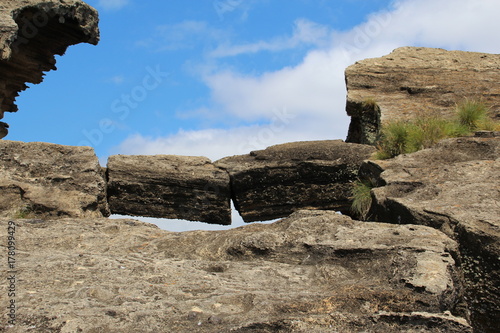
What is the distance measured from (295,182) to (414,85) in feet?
9.29

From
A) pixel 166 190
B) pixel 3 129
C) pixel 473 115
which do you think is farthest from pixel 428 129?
pixel 3 129

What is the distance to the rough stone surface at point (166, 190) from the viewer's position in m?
8.16

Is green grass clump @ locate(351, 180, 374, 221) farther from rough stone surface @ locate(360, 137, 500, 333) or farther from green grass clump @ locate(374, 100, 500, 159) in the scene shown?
green grass clump @ locate(374, 100, 500, 159)

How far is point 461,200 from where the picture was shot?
5648mm

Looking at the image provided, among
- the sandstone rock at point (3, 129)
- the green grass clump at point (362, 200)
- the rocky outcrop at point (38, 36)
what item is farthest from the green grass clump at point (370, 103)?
the sandstone rock at point (3, 129)

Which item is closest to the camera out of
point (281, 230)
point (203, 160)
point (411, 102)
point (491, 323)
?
point (491, 323)

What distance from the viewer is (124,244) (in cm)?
530

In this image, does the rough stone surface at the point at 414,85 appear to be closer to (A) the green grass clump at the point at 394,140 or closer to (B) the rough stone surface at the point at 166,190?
(A) the green grass clump at the point at 394,140

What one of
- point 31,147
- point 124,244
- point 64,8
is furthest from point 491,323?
point 64,8

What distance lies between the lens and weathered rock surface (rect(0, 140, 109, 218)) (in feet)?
22.4

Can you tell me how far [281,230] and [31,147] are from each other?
158 inches

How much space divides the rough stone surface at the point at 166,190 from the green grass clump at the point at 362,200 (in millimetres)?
1922

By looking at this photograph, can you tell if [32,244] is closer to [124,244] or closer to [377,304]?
[124,244]

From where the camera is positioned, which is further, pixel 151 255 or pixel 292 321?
pixel 151 255
